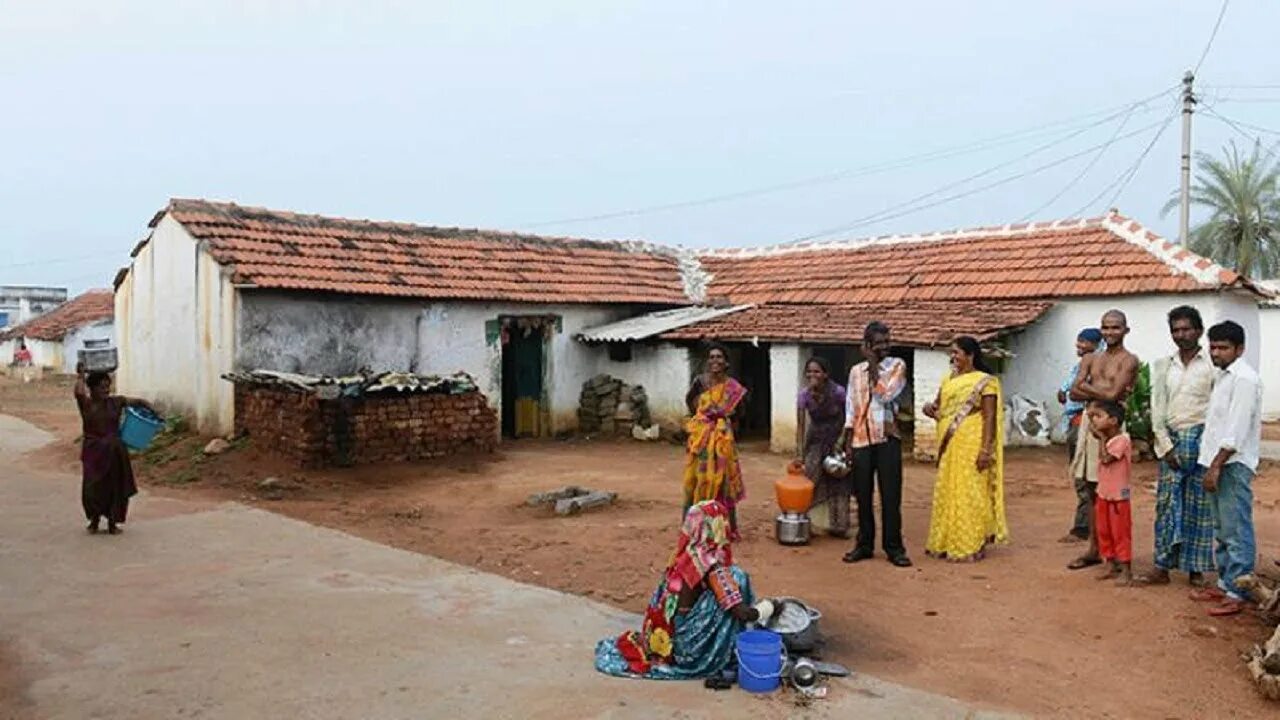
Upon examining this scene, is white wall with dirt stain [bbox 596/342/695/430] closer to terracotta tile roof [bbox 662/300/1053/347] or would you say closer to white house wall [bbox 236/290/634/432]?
white house wall [bbox 236/290/634/432]

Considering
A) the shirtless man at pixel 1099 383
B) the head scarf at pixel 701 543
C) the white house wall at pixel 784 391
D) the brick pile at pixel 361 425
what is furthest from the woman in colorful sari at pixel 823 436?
the white house wall at pixel 784 391

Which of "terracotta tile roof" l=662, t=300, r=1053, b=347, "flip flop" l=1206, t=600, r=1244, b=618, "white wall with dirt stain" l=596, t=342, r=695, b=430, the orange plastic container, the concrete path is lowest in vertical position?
the concrete path

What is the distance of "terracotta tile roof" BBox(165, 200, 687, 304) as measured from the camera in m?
13.7

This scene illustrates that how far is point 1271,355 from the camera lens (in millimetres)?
20766

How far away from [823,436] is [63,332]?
34.4 meters

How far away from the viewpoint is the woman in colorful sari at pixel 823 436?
7.64 m

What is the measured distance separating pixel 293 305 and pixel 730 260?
1022 centimetres

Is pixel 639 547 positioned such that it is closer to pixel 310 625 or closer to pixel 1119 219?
pixel 310 625

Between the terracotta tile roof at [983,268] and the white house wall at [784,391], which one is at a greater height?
the terracotta tile roof at [983,268]

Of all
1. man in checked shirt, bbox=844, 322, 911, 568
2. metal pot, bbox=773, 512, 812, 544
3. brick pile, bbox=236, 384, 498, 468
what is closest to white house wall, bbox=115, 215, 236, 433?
brick pile, bbox=236, 384, 498, 468

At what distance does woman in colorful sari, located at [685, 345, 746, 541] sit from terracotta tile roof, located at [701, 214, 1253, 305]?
29.6 ft

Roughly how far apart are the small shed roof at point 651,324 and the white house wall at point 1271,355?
39.3ft

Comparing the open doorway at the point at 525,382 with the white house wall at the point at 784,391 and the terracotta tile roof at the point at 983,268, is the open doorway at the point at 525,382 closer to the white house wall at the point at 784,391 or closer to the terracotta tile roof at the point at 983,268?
Answer: the white house wall at the point at 784,391

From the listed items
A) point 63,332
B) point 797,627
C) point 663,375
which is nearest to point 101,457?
point 797,627
